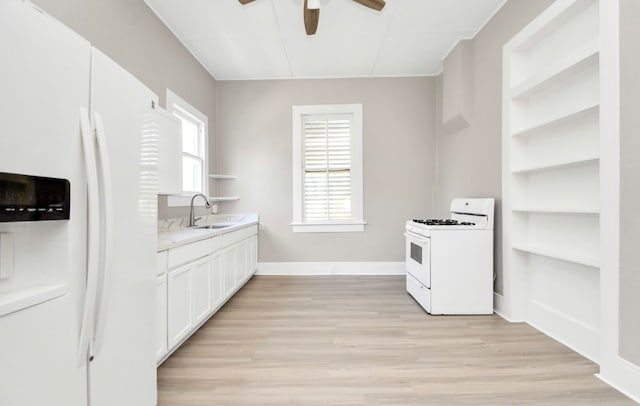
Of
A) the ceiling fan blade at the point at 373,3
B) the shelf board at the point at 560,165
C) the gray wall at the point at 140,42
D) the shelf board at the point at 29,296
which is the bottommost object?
the shelf board at the point at 29,296

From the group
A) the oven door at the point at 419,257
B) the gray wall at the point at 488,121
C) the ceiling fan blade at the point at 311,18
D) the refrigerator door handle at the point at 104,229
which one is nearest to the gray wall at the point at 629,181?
the gray wall at the point at 488,121

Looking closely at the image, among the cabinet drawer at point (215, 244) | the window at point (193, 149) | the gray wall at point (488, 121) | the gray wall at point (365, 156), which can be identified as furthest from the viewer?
the gray wall at point (365, 156)

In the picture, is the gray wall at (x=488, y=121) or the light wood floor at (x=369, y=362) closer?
the light wood floor at (x=369, y=362)

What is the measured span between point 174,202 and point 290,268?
1.94 m

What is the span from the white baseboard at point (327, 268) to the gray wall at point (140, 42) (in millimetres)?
1559

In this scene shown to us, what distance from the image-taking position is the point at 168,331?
6.47 ft

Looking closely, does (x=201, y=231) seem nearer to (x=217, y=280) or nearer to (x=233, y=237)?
(x=217, y=280)

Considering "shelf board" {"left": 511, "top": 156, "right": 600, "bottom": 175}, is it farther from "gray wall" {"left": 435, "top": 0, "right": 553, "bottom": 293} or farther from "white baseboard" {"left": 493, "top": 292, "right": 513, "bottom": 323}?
"white baseboard" {"left": 493, "top": 292, "right": 513, "bottom": 323}

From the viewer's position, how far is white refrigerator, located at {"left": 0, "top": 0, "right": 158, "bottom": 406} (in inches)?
31.5

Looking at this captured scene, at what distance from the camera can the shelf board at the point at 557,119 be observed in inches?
79.3

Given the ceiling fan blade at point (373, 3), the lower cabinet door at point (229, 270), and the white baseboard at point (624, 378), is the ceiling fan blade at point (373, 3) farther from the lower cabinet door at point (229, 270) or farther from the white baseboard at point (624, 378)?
the white baseboard at point (624, 378)

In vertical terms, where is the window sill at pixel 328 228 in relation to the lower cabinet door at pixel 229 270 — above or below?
above

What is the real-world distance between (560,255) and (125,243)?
2723 millimetres

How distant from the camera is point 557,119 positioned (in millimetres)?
2232
